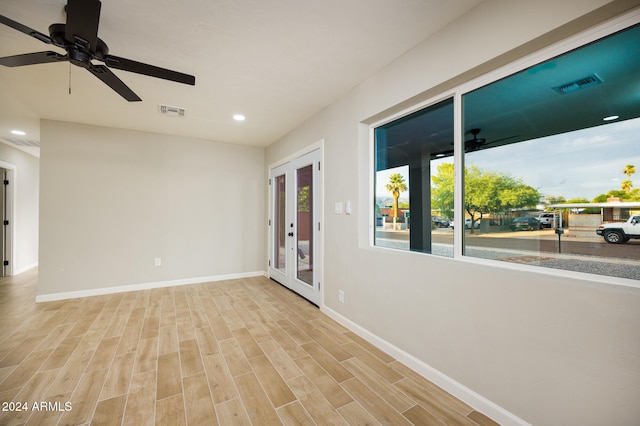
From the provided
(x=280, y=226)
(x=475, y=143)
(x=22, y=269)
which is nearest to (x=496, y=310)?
(x=475, y=143)

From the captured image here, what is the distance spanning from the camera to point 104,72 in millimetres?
1914

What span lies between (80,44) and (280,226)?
356 cm

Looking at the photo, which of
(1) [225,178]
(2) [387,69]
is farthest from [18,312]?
(2) [387,69]

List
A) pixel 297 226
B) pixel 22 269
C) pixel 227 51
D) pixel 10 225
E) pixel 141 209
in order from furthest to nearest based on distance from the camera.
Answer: pixel 22 269
pixel 10 225
pixel 141 209
pixel 297 226
pixel 227 51

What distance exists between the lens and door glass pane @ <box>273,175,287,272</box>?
4701mm

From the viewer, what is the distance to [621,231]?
4.30ft

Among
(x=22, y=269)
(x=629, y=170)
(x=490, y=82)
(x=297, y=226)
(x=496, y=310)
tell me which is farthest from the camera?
(x=22, y=269)

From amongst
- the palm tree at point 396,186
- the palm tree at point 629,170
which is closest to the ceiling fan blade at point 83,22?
the palm tree at point 396,186

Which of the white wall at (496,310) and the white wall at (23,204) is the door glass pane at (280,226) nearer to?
the white wall at (496,310)

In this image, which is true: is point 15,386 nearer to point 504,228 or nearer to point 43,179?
point 43,179

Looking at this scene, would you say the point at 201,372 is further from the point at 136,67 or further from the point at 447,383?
the point at 136,67

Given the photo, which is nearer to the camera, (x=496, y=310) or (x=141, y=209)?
(x=496, y=310)

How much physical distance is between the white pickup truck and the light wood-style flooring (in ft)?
4.22

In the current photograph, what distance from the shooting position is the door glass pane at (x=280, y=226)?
4701 millimetres
